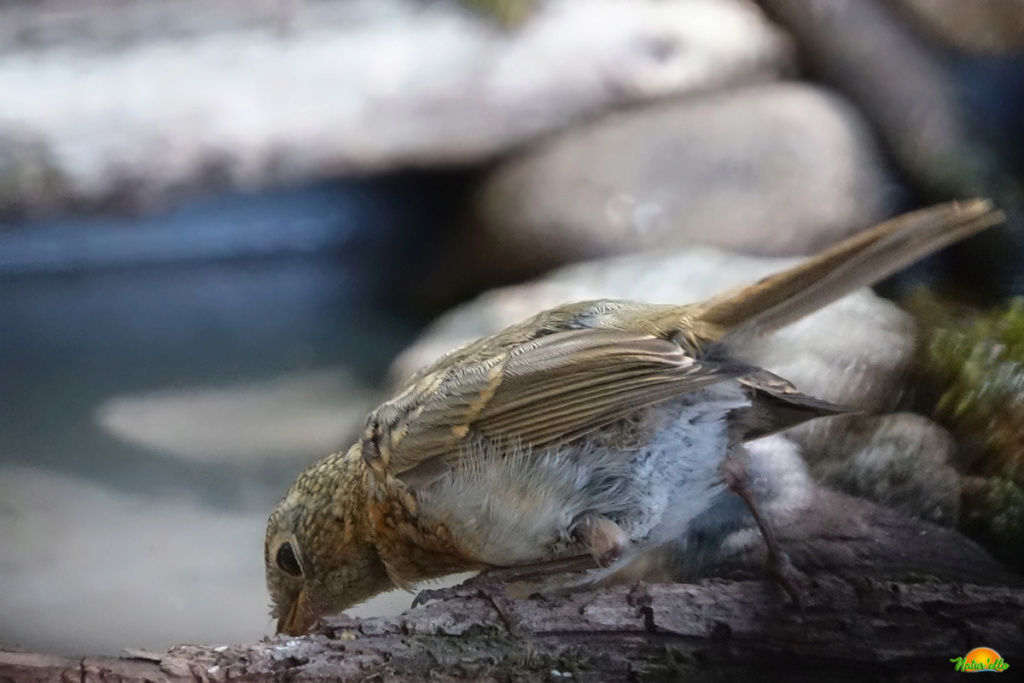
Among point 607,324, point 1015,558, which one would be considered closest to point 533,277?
point 607,324

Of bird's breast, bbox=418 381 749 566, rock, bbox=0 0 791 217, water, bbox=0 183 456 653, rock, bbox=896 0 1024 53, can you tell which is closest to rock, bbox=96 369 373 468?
water, bbox=0 183 456 653

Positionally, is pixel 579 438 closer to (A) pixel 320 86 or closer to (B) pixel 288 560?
(B) pixel 288 560

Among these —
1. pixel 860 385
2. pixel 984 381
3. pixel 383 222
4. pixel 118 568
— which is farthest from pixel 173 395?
pixel 984 381

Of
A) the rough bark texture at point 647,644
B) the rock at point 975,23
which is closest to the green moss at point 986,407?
the rough bark texture at point 647,644

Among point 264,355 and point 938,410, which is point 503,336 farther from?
point 264,355

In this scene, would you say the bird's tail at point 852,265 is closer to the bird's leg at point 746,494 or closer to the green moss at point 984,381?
the green moss at point 984,381
